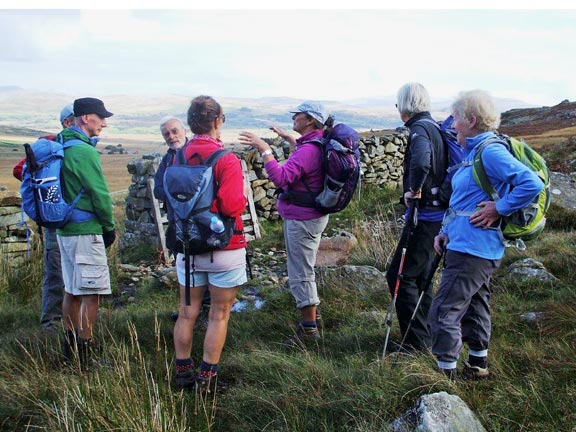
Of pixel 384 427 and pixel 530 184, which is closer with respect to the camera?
pixel 384 427

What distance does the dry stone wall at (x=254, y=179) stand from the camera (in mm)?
9547

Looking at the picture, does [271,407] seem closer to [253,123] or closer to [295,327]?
[295,327]

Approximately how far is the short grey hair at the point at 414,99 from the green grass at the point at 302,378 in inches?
67.3

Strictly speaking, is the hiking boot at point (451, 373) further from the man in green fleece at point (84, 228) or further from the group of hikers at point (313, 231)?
the man in green fleece at point (84, 228)

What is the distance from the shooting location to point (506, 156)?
9.27 ft

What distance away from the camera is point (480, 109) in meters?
3.00

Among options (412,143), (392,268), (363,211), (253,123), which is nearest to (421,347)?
(392,268)

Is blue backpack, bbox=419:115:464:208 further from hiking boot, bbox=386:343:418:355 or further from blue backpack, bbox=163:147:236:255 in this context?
blue backpack, bbox=163:147:236:255

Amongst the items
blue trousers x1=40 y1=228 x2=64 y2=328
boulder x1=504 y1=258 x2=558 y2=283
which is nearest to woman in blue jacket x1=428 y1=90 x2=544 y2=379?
boulder x1=504 y1=258 x2=558 y2=283

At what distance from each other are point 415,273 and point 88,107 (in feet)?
9.05

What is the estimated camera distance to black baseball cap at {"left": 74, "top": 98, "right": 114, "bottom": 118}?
4.02 meters

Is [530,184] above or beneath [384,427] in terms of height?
above

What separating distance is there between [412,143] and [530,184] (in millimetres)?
1084

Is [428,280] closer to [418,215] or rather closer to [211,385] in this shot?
[418,215]
